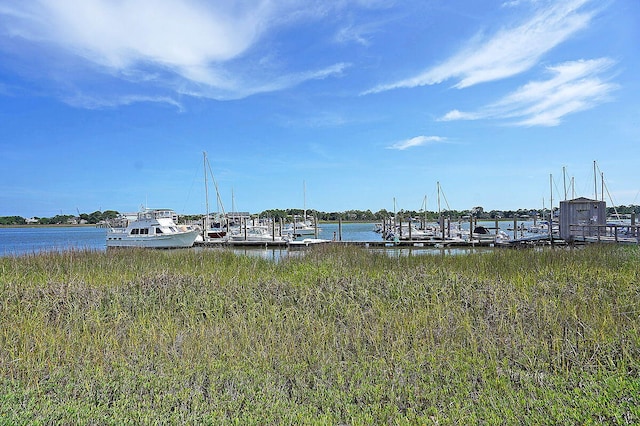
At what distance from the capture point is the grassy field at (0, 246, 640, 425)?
12.9 ft

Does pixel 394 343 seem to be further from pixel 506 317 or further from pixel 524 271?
pixel 524 271

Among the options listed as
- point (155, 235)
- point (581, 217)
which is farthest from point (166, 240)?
point (581, 217)

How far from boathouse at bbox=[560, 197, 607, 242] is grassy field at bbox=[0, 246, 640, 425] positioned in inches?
707

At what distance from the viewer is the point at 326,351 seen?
5.50 m

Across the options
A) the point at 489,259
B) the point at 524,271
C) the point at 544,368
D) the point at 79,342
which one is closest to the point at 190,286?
the point at 79,342

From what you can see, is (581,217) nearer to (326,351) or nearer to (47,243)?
(326,351)

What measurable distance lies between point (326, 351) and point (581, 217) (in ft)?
84.2

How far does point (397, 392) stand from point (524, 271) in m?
7.80

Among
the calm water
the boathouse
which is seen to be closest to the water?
the calm water

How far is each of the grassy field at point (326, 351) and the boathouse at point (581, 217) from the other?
1795cm

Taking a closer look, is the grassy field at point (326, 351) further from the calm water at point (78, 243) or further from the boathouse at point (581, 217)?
the boathouse at point (581, 217)

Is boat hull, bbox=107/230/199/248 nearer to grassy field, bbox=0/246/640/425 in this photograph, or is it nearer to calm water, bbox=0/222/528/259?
calm water, bbox=0/222/528/259

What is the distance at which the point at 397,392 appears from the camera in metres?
4.31

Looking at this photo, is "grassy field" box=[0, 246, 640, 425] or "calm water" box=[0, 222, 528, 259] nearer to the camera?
"grassy field" box=[0, 246, 640, 425]
